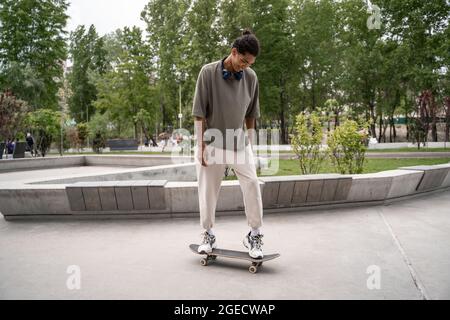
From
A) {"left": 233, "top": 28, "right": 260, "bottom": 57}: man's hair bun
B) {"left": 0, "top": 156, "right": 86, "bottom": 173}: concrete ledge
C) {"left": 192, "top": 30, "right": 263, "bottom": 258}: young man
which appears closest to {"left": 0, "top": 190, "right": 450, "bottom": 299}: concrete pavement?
{"left": 192, "top": 30, "right": 263, "bottom": 258}: young man

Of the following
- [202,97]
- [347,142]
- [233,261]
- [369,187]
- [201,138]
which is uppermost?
[202,97]

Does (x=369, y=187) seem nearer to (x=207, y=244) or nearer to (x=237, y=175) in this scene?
(x=237, y=175)

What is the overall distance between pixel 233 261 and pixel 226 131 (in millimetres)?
1396

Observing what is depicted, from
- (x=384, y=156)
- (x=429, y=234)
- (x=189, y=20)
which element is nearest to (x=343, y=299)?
(x=429, y=234)

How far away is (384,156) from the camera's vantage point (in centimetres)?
1689

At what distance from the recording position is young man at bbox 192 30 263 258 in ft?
12.3

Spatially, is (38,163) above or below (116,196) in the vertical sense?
below

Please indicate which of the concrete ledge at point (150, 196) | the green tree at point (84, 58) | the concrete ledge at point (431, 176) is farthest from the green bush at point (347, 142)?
the green tree at point (84, 58)

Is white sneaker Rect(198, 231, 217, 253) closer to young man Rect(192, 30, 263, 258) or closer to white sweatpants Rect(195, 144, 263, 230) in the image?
young man Rect(192, 30, 263, 258)

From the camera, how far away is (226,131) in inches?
149

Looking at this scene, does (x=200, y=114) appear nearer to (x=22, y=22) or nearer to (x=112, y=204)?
(x=112, y=204)

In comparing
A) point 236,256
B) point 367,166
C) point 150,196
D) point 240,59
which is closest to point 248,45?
point 240,59

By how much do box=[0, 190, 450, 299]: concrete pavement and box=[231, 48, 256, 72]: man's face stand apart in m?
1.97
